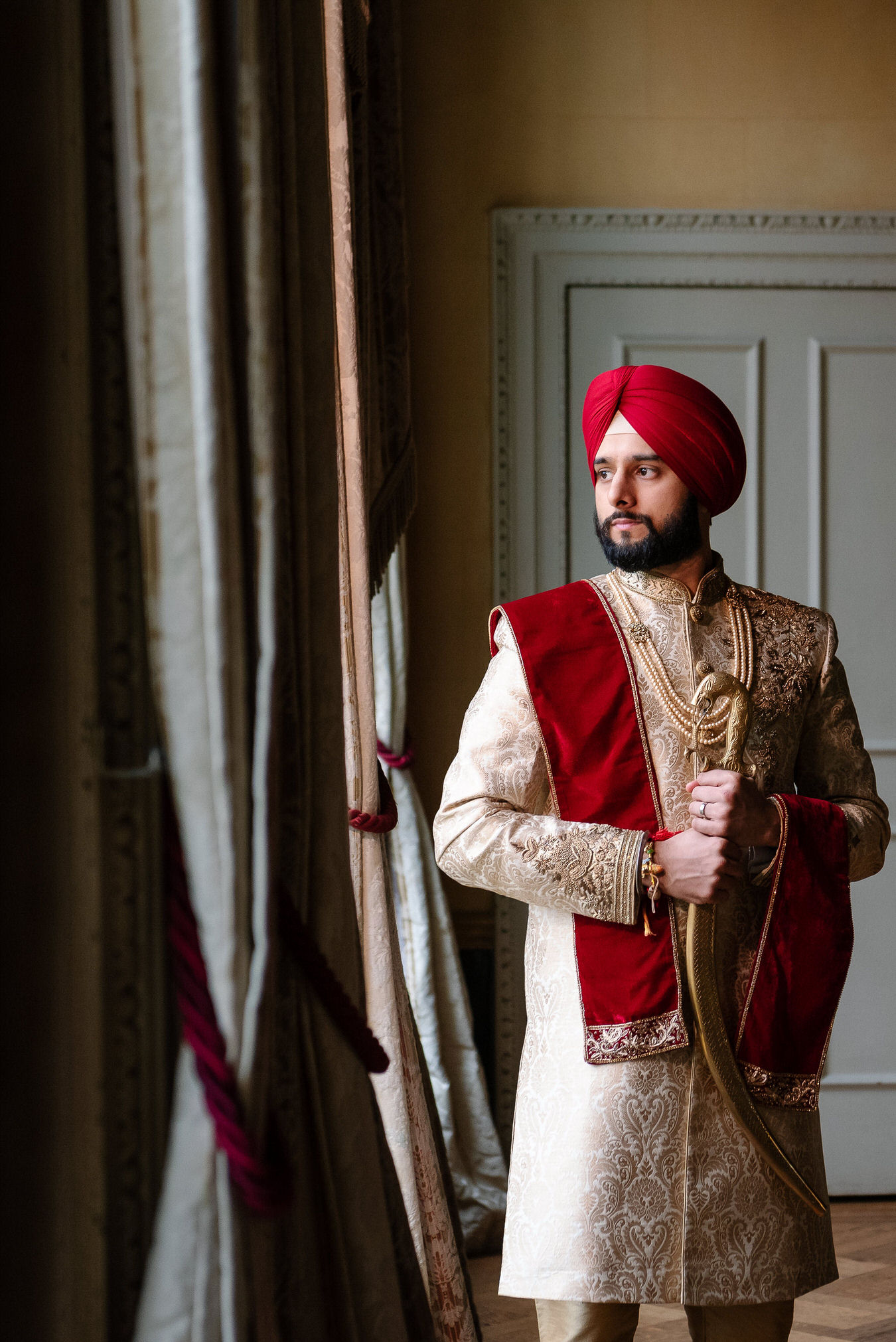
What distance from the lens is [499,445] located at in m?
3.02

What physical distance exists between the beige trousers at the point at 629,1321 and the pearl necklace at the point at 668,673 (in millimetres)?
677

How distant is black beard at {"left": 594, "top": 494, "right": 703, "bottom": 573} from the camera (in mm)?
1566

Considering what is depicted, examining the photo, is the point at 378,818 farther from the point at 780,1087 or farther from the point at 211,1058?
the point at 211,1058

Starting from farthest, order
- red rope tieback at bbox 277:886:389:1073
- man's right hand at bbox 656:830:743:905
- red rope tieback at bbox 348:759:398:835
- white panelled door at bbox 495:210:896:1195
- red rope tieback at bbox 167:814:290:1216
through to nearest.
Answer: white panelled door at bbox 495:210:896:1195 < red rope tieback at bbox 348:759:398:835 < man's right hand at bbox 656:830:743:905 < red rope tieback at bbox 277:886:389:1073 < red rope tieback at bbox 167:814:290:1216

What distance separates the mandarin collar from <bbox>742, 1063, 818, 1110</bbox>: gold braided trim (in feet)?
1.94

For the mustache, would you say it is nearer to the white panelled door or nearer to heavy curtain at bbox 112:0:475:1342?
heavy curtain at bbox 112:0:475:1342

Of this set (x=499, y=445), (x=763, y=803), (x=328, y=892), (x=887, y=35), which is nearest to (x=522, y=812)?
(x=763, y=803)

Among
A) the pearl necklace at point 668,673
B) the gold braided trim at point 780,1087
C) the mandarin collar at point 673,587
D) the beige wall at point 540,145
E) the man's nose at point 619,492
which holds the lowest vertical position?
the gold braided trim at point 780,1087

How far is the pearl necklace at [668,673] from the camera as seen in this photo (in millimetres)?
1508

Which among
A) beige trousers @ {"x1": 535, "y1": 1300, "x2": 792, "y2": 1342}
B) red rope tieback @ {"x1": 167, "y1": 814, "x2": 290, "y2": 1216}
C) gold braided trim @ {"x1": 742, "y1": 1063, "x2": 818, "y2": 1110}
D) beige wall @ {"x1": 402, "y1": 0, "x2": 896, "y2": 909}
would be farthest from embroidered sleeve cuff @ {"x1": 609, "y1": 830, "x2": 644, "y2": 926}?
beige wall @ {"x1": 402, "y1": 0, "x2": 896, "y2": 909}

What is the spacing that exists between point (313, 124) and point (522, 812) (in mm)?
826

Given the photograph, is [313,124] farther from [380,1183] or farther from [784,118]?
[784,118]

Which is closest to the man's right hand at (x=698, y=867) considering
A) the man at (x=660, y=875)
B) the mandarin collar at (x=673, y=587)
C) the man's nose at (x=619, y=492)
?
the man at (x=660, y=875)

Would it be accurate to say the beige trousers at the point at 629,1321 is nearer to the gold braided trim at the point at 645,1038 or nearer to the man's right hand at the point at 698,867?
the gold braided trim at the point at 645,1038
